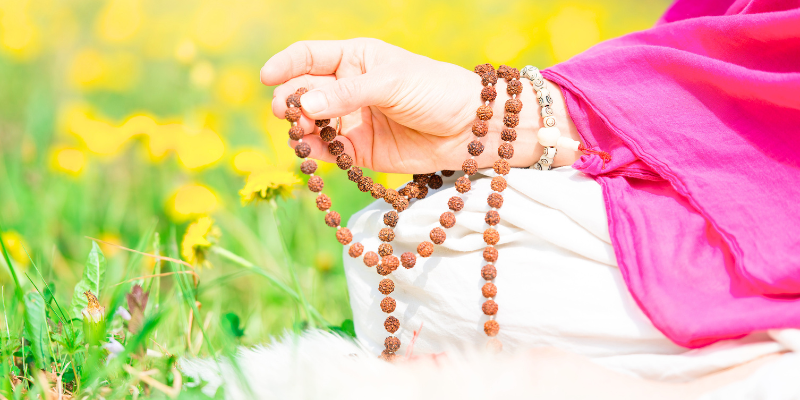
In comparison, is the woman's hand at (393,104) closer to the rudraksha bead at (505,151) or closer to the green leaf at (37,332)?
the rudraksha bead at (505,151)

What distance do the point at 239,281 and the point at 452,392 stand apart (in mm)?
971

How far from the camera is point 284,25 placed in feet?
9.33

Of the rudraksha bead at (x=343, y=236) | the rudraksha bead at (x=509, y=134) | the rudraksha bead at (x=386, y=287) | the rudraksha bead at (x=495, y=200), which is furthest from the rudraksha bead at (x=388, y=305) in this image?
the rudraksha bead at (x=509, y=134)

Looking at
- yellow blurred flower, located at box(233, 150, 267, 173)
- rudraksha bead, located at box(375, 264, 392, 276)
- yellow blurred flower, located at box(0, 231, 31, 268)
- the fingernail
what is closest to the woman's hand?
the fingernail

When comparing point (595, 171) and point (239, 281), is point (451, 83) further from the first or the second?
point (239, 281)

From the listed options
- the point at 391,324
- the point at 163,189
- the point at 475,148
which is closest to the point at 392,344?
the point at 391,324

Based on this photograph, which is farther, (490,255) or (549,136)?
(549,136)

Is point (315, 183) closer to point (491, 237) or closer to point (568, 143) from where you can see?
point (491, 237)

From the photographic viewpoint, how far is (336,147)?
89 cm

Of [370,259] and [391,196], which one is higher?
[391,196]

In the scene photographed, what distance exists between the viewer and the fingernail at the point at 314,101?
779 millimetres

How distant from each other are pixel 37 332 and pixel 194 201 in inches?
19.8

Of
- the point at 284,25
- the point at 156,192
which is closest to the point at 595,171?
the point at 156,192

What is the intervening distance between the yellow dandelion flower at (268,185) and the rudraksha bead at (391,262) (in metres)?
0.26
